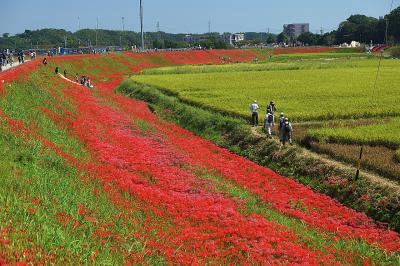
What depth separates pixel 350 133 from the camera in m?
26.0

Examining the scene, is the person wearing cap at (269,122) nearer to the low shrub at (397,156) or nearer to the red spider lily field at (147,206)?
the red spider lily field at (147,206)

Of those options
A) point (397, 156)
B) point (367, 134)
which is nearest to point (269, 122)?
point (367, 134)

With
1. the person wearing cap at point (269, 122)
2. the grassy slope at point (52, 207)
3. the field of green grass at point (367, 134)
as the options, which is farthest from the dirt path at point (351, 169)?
the grassy slope at point (52, 207)

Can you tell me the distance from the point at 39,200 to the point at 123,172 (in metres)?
7.06

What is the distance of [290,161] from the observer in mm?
24719

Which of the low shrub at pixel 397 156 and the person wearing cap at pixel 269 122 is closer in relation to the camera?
the low shrub at pixel 397 156

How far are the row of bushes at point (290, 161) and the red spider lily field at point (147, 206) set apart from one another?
0.65 m

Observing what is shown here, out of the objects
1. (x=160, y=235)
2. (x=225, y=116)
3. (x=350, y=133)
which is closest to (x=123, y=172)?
(x=160, y=235)

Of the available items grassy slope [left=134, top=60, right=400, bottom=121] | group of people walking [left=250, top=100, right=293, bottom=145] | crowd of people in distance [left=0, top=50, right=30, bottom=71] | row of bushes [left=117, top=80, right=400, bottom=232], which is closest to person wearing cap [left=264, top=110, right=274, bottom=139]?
group of people walking [left=250, top=100, right=293, bottom=145]

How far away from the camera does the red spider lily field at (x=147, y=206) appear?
11.0 metres

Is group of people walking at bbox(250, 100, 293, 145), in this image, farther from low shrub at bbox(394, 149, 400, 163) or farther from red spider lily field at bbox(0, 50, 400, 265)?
low shrub at bbox(394, 149, 400, 163)

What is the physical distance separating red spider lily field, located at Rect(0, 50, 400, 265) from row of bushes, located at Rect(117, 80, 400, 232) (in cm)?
65

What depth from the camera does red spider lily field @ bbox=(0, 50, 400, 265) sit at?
11008 mm

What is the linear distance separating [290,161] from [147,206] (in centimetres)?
1105
